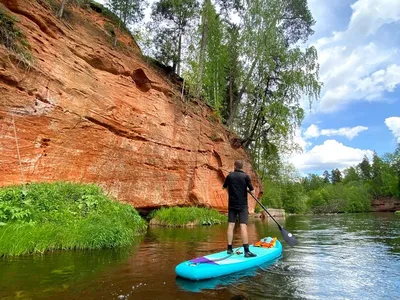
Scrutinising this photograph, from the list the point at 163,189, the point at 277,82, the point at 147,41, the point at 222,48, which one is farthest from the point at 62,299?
the point at 277,82

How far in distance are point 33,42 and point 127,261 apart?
31.8 ft

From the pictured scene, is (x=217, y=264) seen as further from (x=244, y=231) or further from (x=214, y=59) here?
(x=214, y=59)

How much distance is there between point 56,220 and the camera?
8.35 m

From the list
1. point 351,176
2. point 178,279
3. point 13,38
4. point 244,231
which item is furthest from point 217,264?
point 351,176

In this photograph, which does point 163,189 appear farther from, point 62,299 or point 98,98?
point 62,299

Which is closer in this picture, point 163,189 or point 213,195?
point 163,189

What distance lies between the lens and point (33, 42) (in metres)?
11.9

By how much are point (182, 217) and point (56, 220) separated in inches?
328

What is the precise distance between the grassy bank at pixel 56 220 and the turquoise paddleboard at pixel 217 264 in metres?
3.72

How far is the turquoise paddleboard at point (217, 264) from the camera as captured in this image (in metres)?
5.26

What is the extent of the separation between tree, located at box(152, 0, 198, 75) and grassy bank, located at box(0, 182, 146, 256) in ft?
46.9

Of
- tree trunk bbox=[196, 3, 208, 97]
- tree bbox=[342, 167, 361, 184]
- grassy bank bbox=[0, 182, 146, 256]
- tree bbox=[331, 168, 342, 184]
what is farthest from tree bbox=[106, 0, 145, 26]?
tree bbox=[331, 168, 342, 184]

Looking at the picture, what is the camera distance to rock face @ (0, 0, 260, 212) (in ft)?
35.7

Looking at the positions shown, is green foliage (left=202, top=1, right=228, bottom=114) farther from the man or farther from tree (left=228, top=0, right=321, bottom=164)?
the man
